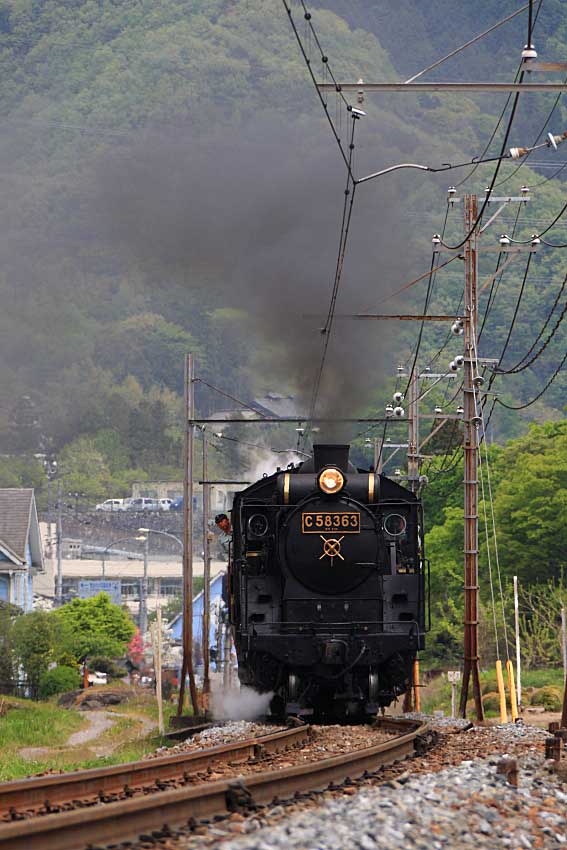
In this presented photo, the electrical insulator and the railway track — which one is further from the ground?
the electrical insulator

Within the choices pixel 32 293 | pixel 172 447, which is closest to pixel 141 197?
pixel 32 293

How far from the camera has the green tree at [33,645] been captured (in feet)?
149

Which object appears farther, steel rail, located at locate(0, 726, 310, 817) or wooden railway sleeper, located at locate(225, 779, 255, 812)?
steel rail, located at locate(0, 726, 310, 817)

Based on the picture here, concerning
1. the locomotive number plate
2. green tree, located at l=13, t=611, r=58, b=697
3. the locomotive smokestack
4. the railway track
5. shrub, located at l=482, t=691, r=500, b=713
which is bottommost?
shrub, located at l=482, t=691, r=500, b=713

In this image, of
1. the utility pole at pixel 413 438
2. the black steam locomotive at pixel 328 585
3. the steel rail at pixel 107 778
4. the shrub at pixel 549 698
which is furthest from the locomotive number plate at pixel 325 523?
the shrub at pixel 549 698

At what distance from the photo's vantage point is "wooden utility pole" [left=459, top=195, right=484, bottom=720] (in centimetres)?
2362

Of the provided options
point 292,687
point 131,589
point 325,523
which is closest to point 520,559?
point 292,687

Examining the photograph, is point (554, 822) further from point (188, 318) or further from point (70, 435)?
point (188, 318)

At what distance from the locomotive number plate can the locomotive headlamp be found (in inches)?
13.4

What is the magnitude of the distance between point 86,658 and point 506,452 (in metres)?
28.8

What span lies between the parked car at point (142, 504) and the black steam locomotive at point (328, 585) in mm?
101822

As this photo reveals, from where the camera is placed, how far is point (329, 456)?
1933 centimetres

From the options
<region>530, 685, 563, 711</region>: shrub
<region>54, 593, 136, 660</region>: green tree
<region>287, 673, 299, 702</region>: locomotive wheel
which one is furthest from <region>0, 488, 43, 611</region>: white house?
<region>287, 673, 299, 702</region>: locomotive wheel

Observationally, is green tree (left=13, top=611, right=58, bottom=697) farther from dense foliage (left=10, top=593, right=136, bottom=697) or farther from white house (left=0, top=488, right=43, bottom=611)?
white house (left=0, top=488, right=43, bottom=611)
